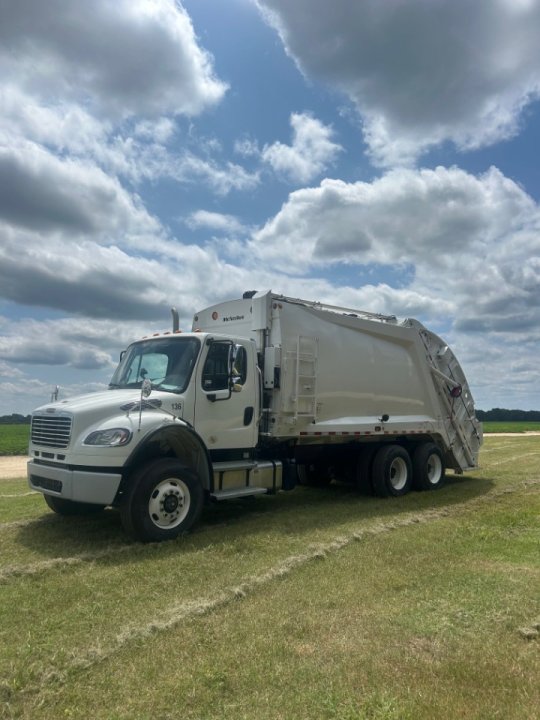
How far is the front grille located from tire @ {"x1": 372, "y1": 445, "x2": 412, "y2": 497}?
5.89 metres

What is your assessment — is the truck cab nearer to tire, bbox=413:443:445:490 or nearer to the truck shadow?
the truck shadow

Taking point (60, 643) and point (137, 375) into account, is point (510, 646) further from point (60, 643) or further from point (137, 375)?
point (137, 375)

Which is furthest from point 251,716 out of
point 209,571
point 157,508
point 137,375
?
point 137,375

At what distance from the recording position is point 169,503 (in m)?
6.76

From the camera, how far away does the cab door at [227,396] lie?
770 centimetres

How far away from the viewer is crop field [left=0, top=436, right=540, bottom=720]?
125 inches

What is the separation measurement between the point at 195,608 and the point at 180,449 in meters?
3.05

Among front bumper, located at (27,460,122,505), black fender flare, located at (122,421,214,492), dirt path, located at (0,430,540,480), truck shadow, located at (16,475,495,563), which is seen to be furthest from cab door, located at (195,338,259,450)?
dirt path, located at (0,430,540,480)

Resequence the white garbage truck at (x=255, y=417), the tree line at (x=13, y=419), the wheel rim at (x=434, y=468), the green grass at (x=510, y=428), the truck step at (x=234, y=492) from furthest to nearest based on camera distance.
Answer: the tree line at (x=13, y=419), the green grass at (x=510, y=428), the wheel rim at (x=434, y=468), the truck step at (x=234, y=492), the white garbage truck at (x=255, y=417)

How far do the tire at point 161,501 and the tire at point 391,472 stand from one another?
4.41 metres

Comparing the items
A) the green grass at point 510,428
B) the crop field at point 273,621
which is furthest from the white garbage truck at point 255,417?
the green grass at point 510,428

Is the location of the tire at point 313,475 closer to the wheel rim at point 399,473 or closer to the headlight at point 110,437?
the wheel rim at point 399,473

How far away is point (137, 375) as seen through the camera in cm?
818

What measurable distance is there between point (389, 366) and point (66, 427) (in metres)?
6.48
